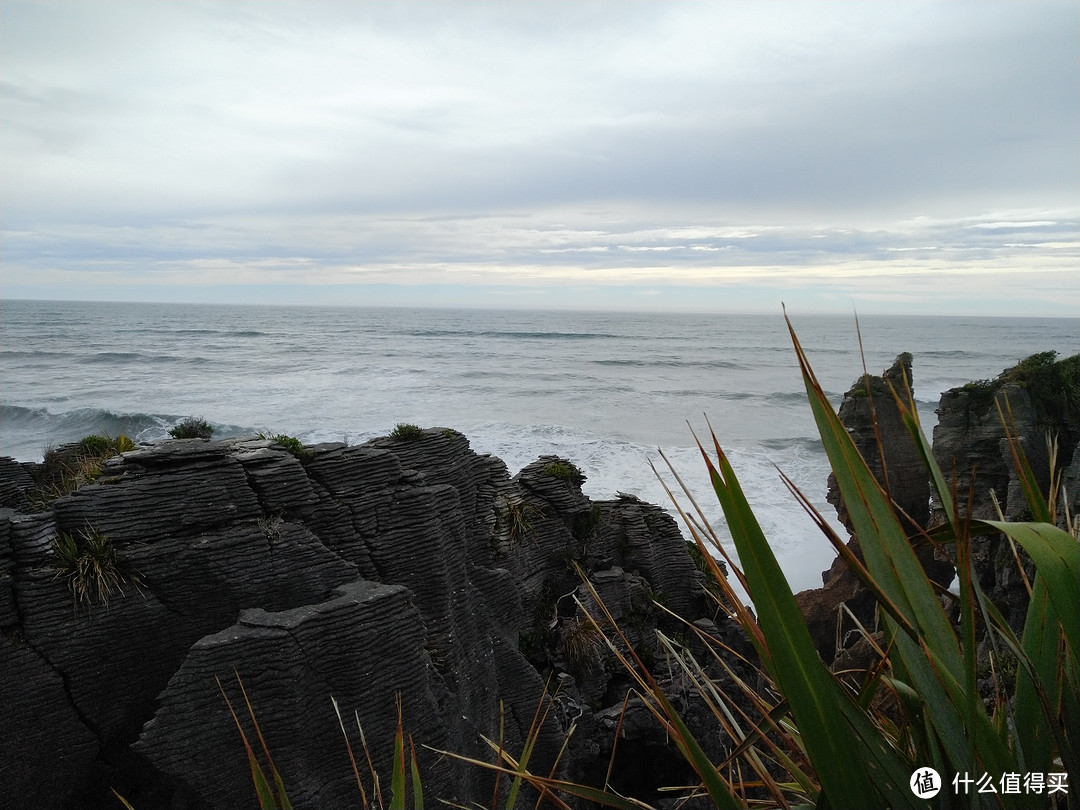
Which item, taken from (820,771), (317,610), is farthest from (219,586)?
(820,771)

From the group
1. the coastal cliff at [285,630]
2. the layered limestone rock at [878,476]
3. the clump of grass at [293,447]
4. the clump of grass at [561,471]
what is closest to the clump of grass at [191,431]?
the coastal cliff at [285,630]

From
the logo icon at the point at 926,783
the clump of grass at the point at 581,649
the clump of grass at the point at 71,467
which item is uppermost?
the logo icon at the point at 926,783

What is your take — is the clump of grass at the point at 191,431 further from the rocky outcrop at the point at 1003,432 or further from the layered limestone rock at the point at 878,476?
the layered limestone rock at the point at 878,476

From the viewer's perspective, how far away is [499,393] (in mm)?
47938

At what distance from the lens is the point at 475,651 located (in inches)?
368

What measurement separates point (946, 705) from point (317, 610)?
21.8 feet

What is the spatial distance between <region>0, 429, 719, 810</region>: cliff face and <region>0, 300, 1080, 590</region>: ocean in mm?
1740

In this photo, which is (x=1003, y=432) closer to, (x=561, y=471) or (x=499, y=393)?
(x=561, y=471)

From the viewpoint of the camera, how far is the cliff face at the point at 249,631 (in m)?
6.80

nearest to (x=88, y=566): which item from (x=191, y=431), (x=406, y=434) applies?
(x=191, y=431)

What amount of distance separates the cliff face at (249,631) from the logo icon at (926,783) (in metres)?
4.20

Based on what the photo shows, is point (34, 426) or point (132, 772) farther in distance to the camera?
point (34, 426)

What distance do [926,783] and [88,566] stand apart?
7.77 meters

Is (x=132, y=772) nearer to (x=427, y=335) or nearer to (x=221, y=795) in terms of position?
(x=221, y=795)
